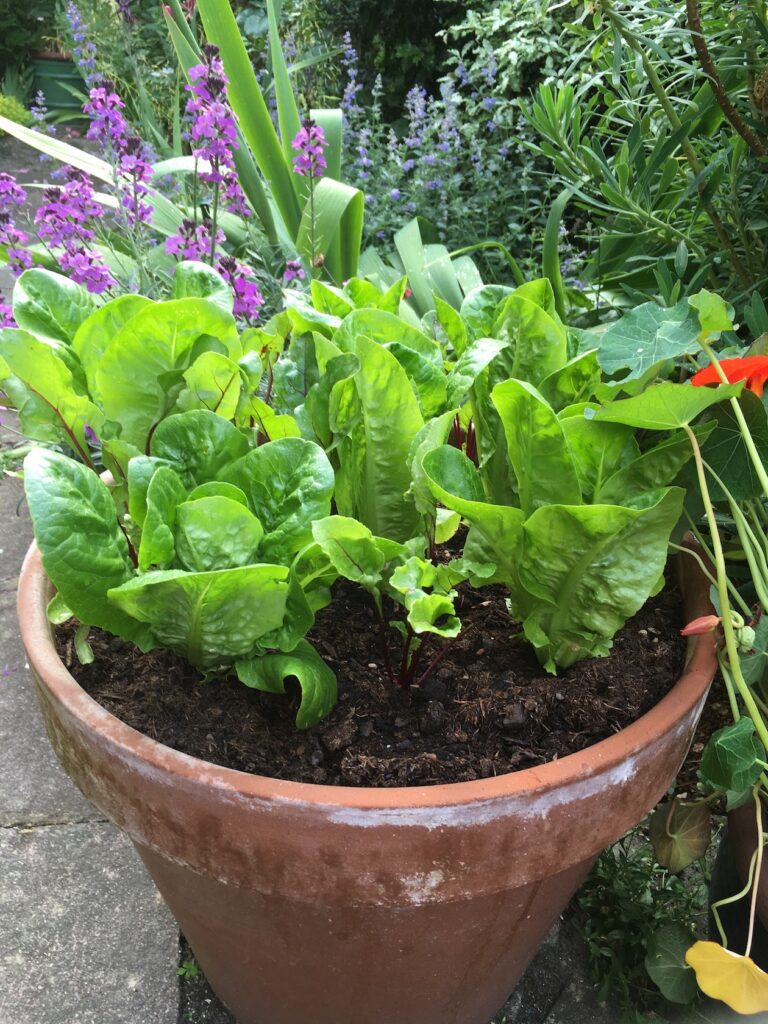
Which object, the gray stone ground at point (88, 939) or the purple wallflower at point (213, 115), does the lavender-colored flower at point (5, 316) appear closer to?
the purple wallflower at point (213, 115)

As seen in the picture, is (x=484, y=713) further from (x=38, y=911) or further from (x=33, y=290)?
(x=38, y=911)

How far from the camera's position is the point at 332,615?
3.18 feet

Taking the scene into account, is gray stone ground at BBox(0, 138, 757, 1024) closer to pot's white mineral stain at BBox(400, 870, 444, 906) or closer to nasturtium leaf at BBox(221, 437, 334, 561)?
pot's white mineral stain at BBox(400, 870, 444, 906)

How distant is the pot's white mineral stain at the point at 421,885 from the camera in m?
0.68

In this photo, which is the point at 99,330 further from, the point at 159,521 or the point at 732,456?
the point at 732,456

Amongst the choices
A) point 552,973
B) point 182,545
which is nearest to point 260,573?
point 182,545

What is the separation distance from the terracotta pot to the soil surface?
0.05 metres

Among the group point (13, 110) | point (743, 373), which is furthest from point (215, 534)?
point (13, 110)

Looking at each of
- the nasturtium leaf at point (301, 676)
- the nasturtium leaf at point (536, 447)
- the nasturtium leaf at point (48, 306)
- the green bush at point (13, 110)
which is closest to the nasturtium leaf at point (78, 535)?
the nasturtium leaf at point (301, 676)

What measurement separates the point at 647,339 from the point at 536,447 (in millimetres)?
189

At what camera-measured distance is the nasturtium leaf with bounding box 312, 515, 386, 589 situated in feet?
→ 2.30

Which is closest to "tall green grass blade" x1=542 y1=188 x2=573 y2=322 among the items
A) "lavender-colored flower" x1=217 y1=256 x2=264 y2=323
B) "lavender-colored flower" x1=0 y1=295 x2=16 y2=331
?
"lavender-colored flower" x1=217 y1=256 x2=264 y2=323

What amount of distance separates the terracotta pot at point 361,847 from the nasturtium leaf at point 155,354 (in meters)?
0.20

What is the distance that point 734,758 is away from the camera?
0.79 metres
